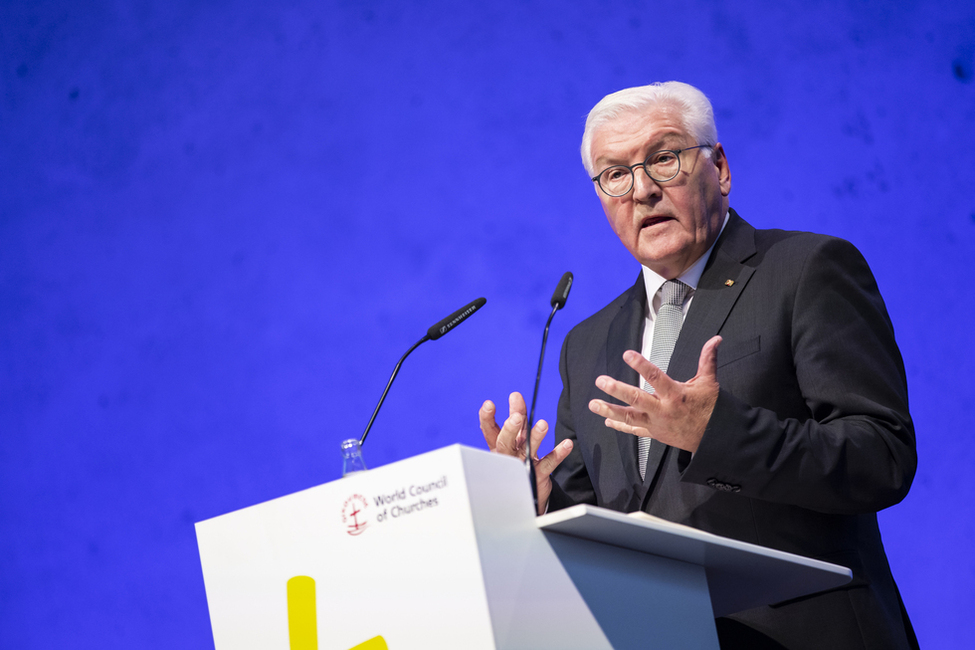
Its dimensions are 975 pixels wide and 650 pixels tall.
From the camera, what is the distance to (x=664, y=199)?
202 cm

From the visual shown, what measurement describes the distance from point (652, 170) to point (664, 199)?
0.28ft

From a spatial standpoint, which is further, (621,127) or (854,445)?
(621,127)

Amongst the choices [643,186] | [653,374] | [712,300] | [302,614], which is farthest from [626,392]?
[643,186]

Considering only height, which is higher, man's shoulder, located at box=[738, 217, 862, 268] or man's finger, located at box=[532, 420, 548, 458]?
man's shoulder, located at box=[738, 217, 862, 268]

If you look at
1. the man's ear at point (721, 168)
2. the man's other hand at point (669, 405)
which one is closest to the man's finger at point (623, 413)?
the man's other hand at point (669, 405)

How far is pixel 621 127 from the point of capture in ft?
6.89

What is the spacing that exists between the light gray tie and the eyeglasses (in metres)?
0.25

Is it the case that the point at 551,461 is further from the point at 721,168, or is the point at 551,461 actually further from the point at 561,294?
the point at 721,168

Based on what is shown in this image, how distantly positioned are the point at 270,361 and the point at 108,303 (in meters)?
0.68

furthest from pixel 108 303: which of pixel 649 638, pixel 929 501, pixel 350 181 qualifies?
pixel 929 501

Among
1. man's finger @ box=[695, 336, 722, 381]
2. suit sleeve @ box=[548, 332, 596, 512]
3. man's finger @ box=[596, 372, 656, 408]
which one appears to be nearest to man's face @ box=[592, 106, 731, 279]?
suit sleeve @ box=[548, 332, 596, 512]

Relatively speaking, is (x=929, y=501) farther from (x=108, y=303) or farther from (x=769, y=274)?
(x=108, y=303)

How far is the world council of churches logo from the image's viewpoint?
1064 millimetres

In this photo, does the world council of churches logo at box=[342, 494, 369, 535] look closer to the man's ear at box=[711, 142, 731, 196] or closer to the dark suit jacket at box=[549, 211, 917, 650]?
the dark suit jacket at box=[549, 211, 917, 650]
